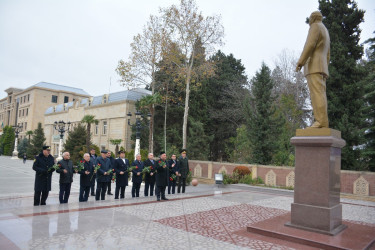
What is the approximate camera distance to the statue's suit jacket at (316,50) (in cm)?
709

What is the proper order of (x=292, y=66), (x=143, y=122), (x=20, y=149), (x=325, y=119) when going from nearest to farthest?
(x=325, y=119) < (x=292, y=66) < (x=143, y=122) < (x=20, y=149)

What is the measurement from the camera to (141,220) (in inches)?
289

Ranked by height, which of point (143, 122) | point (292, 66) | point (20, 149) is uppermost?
point (292, 66)

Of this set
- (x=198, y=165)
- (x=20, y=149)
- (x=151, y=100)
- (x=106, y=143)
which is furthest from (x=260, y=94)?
(x=20, y=149)

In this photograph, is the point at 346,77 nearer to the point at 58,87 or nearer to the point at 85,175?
the point at 85,175

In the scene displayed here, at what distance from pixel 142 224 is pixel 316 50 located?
246 inches

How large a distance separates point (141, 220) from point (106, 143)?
3564 centimetres

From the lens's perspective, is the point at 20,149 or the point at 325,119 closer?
the point at 325,119

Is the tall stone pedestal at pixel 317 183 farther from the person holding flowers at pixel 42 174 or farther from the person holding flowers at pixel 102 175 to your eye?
the person holding flowers at pixel 42 174

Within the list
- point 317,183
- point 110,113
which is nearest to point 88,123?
point 110,113

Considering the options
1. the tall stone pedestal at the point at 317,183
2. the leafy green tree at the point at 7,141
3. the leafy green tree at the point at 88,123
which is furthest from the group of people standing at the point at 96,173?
the leafy green tree at the point at 7,141

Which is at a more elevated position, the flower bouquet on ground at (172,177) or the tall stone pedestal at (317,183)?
Answer: the tall stone pedestal at (317,183)

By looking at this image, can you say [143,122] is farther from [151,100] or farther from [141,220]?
[141,220]

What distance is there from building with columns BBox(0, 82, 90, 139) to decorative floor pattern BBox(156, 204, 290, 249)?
6488 cm
